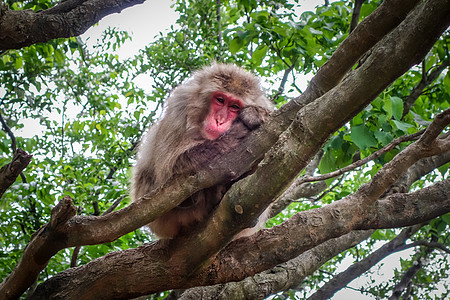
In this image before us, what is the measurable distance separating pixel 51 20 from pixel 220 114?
1635 mm

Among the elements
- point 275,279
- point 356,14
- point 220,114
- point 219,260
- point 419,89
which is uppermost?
point 356,14

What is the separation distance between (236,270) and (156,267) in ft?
1.65

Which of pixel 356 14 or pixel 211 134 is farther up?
pixel 356 14

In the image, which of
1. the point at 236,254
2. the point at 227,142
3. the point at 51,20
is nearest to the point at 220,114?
the point at 227,142

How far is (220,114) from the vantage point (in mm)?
3115

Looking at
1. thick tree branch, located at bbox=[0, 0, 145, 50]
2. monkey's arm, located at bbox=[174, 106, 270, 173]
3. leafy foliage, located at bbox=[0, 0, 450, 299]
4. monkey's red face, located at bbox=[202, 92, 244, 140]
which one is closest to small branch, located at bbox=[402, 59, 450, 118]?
leafy foliage, located at bbox=[0, 0, 450, 299]

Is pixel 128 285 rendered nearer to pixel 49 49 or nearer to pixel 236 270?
pixel 236 270

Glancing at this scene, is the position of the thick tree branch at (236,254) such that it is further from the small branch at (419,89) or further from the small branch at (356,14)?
the small branch at (419,89)

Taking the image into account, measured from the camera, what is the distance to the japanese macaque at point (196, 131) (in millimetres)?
2732

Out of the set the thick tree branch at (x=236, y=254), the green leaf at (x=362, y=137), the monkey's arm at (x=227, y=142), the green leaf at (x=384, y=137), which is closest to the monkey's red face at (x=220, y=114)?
the monkey's arm at (x=227, y=142)

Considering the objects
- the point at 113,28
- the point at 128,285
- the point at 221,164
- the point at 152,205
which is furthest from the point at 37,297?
the point at 113,28

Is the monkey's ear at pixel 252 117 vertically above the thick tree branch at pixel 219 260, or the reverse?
the monkey's ear at pixel 252 117

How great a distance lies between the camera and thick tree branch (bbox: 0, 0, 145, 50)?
348cm

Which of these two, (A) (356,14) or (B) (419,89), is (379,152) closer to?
(A) (356,14)
